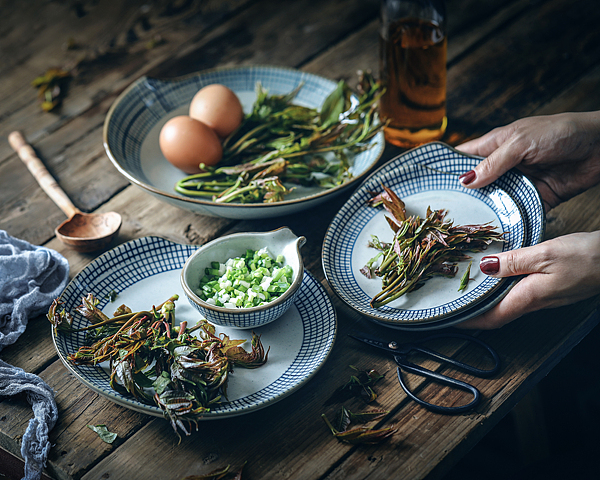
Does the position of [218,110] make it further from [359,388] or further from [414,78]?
[359,388]

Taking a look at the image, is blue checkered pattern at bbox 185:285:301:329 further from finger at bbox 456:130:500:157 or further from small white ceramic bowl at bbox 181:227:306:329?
finger at bbox 456:130:500:157

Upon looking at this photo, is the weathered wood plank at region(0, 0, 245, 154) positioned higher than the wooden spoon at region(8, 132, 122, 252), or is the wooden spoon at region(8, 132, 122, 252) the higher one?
the weathered wood plank at region(0, 0, 245, 154)

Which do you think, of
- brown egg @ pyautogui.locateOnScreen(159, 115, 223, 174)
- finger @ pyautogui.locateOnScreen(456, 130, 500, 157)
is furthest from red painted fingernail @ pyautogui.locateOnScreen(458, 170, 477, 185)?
brown egg @ pyautogui.locateOnScreen(159, 115, 223, 174)

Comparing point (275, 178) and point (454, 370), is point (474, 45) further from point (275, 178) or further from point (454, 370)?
point (454, 370)

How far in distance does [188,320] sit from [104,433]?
239 mm

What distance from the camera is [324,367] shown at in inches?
38.3

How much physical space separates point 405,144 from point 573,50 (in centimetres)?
69

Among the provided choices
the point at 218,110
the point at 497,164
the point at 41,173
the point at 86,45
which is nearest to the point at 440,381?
the point at 497,164

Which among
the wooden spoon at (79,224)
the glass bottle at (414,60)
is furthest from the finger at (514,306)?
the wooden spoon at (79,224)

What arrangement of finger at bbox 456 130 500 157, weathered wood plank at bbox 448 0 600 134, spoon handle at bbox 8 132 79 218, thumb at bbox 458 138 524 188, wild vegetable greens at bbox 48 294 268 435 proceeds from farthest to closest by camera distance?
weathered wood plank at bbox 448 0 600 134
spoon handle at bbox 8 132 79 218
finger at bbox 456 130 500 157
thumb at bbox 458 138 524 188
wild vegetable greens at bbox 48 294 268 435

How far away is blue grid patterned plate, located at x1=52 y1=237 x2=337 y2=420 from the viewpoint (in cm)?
86

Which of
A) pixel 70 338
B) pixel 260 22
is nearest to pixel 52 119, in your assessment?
pixel 260 22

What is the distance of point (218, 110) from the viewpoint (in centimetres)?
133

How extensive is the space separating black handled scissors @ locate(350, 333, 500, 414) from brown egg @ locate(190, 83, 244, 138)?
0.65 m
